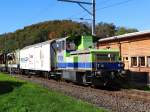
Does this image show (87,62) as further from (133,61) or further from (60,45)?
(133,61)

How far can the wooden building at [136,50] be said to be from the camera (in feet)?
105

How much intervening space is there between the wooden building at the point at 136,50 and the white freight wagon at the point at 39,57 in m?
6.30

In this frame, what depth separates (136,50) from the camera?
34.0 metres

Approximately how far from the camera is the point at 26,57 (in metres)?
47.7

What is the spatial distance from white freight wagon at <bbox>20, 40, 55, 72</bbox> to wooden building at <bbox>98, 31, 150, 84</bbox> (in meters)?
6.30

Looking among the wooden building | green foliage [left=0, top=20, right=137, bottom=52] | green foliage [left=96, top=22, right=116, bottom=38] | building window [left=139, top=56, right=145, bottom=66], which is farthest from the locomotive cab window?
green foliage [left=96, top=22, right=116, bottom=38]

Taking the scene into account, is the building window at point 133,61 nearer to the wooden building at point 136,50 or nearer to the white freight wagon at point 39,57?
the wooden building at point 136,50

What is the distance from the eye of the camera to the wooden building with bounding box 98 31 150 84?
A: 32.1m

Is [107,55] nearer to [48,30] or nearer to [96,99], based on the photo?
[96,99]

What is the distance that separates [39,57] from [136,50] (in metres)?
11.2

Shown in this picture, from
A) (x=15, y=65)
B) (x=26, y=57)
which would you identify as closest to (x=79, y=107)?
(x=26, y=57)

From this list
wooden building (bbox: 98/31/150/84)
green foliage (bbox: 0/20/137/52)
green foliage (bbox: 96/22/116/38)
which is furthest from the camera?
green foliage (bbox: 96/22/116/38)

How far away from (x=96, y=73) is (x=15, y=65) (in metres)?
31.1

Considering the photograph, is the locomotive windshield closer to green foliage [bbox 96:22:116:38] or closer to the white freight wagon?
the white freight wagon
